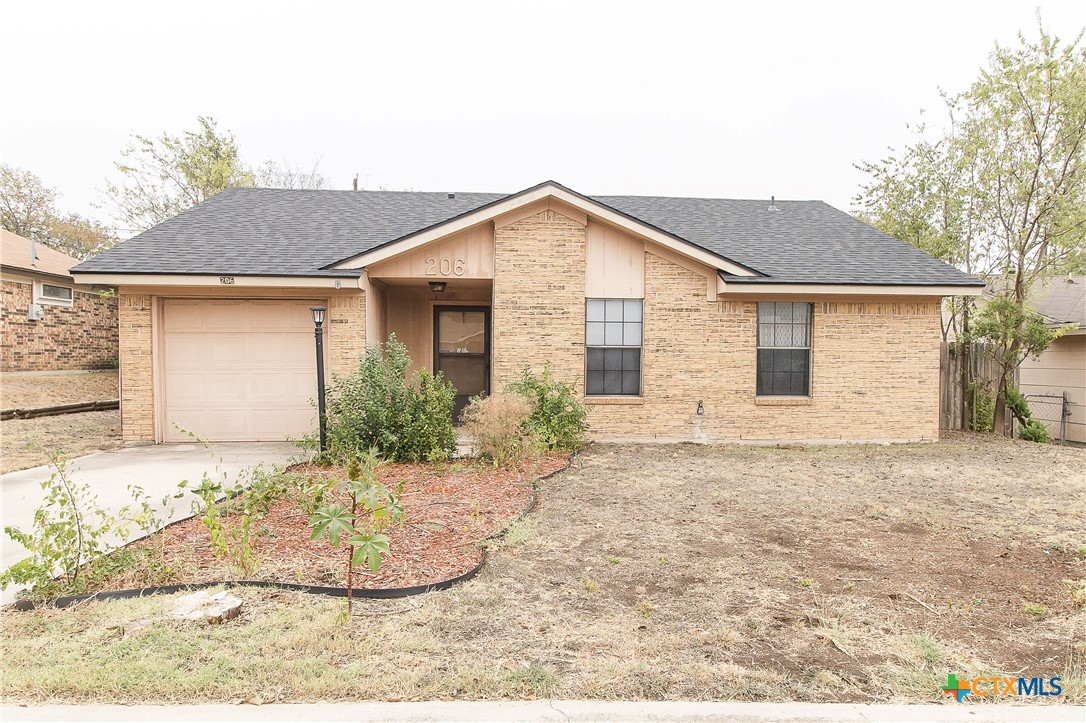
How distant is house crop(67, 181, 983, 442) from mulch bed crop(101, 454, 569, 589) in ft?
12.2

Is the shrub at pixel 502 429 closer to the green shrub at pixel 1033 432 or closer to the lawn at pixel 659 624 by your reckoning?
the lawn at pixel 659 624

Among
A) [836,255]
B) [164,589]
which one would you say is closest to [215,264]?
[164,589]

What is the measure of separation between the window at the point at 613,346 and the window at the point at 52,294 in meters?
17.7

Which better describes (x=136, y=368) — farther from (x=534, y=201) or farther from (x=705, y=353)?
(x=705, y=353)

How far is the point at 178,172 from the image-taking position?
2197 cm

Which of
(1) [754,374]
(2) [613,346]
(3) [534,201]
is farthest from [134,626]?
(1) [754,374]

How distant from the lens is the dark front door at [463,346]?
41.4 ft

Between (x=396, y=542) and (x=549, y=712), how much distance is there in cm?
271

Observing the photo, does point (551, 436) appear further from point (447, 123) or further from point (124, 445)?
point (447, 123)

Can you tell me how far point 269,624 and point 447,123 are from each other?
37285mm

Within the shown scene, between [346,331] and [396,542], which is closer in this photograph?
[396,542]

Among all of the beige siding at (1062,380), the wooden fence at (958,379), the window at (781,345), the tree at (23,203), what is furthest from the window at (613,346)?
the tree at (23,203)

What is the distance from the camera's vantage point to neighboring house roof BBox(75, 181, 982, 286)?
10188 mm

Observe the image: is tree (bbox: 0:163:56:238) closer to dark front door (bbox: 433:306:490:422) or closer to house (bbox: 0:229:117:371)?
house (bbox: 0:229:117:371)
